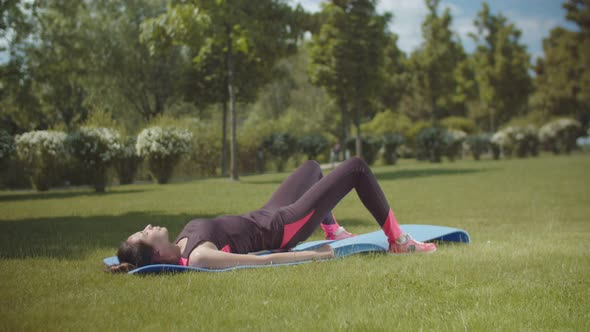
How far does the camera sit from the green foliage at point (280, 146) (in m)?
24.0

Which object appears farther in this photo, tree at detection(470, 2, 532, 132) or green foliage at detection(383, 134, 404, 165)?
tree at detection(470, 2, 532, 132)

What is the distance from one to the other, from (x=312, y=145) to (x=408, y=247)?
20560mm

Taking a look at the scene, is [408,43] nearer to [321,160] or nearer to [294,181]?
[321,160]

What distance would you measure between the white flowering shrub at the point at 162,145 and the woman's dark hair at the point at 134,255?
12.5 meters

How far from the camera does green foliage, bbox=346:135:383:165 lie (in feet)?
90.1

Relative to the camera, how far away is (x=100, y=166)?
14273 millimetres

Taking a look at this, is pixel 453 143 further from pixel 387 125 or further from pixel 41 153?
pixel 41 153

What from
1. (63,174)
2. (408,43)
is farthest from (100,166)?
(408,43)

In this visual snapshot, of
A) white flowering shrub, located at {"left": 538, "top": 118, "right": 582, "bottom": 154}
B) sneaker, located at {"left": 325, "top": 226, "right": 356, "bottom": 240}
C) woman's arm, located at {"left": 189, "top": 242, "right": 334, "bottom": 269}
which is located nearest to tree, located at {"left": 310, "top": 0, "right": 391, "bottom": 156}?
white flowering shrub, located at {"left": 538, "top": 118, "right": 582, "bottom": 154}

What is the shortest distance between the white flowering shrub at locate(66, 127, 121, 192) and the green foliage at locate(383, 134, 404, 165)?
16.4 meters

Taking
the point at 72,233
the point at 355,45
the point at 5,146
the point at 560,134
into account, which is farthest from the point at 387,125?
the point at 72,233

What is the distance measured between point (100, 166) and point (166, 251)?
10982 millimetres

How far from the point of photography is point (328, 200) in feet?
14.7

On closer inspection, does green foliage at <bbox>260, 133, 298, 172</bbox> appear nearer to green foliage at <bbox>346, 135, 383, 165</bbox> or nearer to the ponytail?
green foliage at <bbox>346, 135, 383, 165</bbox>
